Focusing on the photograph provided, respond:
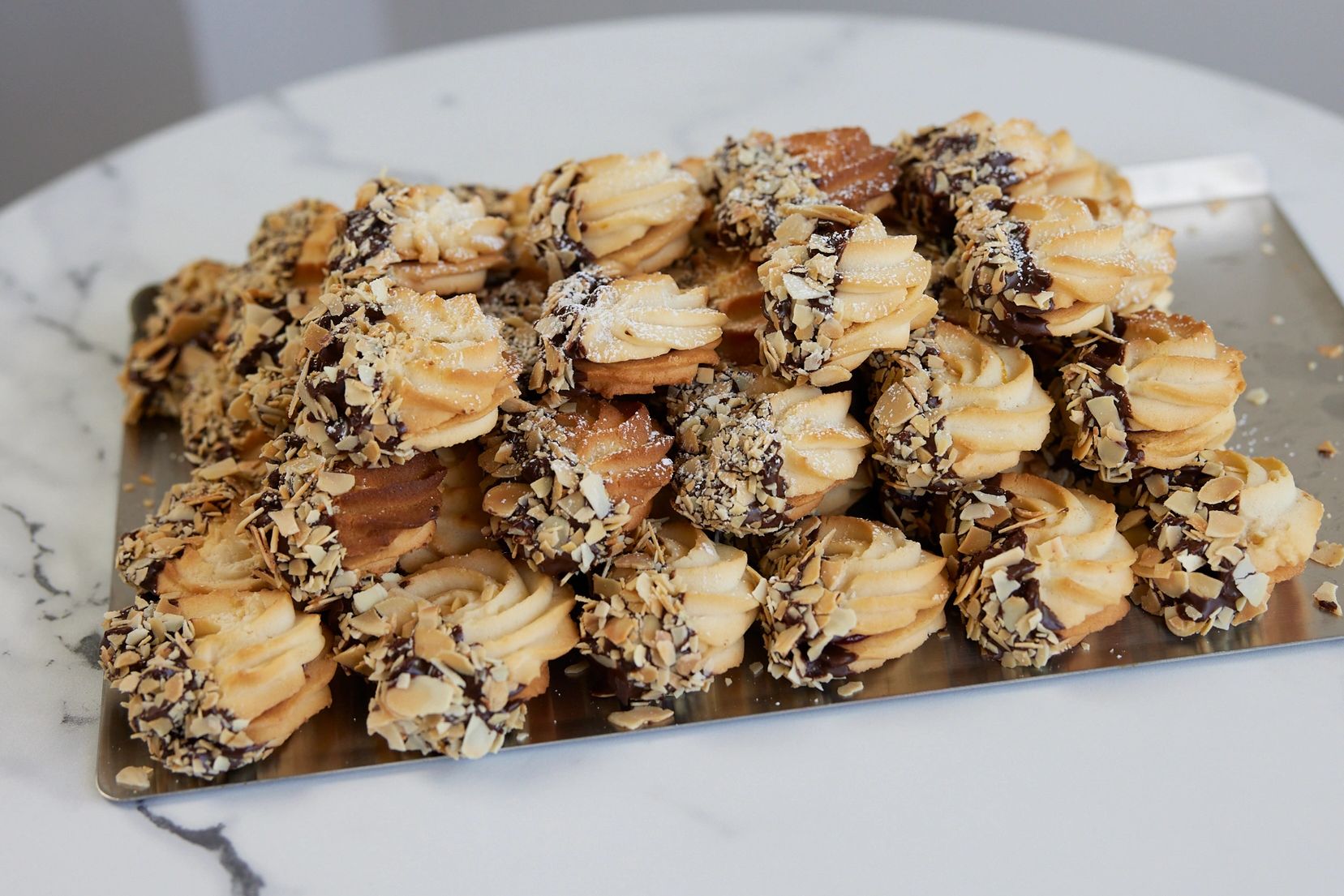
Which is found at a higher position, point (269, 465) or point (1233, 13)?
point (269, 465)

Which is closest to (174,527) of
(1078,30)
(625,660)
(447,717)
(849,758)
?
(447,717)

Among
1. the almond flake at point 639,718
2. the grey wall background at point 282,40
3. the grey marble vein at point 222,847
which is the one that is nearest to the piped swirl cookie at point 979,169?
the almond flake at point 639,718

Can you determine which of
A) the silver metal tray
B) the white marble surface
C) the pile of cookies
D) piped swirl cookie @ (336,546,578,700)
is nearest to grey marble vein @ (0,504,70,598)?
the white marble surface

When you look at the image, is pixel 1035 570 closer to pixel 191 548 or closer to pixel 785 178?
pixel 785 178

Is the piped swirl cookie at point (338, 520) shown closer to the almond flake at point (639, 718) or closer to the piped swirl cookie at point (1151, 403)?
the almond flake at point (639, 718)

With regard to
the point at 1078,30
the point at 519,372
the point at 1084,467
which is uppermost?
the point at 519,372

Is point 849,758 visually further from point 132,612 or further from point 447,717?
point 132,612

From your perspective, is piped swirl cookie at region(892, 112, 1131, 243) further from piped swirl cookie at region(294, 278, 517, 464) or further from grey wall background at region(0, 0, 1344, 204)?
grey wall background at region(0, 0, 1344, 204)

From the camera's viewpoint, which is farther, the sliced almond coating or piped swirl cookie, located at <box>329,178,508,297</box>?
piped swirl cookie, located at <box>329,178,508,297</box>
